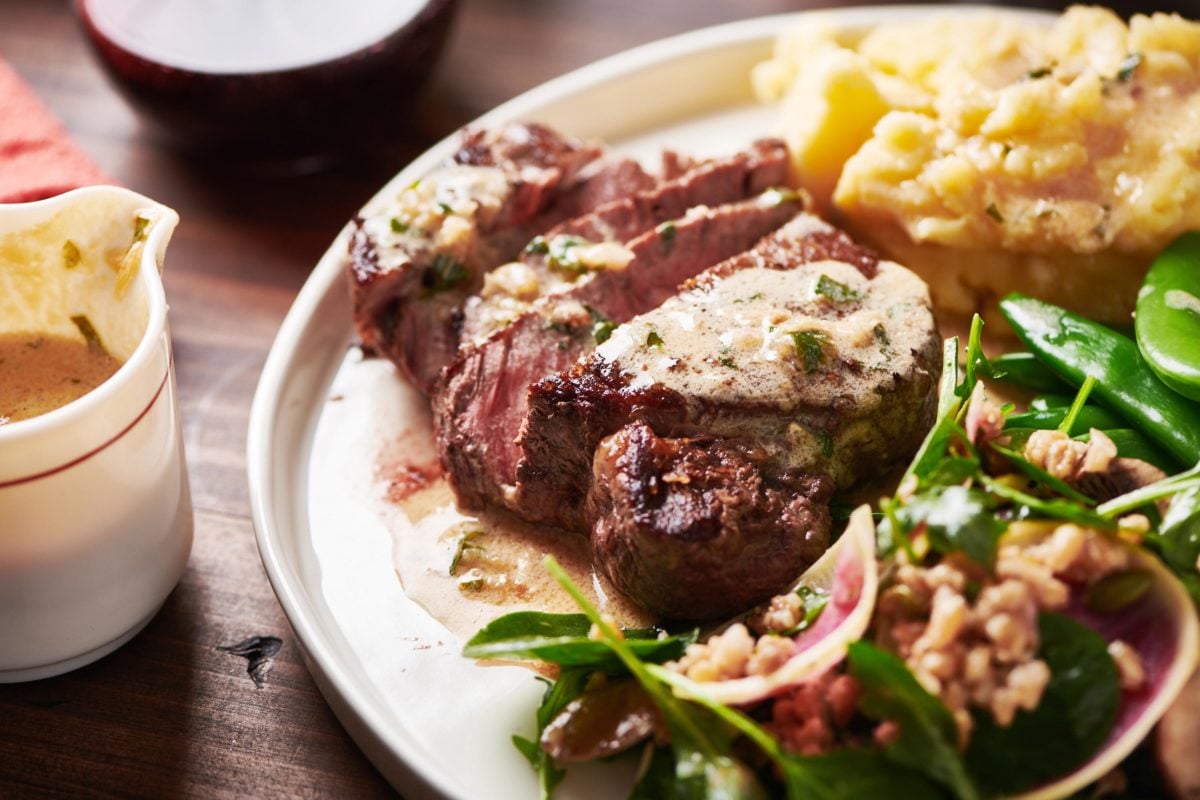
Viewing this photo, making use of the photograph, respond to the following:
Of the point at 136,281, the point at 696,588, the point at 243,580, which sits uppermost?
the point at 136,281

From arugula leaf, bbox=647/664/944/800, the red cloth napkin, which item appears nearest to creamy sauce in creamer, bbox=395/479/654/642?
arugula leaf, bbox=647/664/944/800

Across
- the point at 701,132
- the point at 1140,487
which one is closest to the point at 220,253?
the point at 701,132

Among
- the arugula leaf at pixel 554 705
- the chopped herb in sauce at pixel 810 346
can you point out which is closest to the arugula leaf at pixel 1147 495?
the chopped herb in sauce at pixel 810 346

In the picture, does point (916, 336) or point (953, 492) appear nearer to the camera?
point (953, 492)

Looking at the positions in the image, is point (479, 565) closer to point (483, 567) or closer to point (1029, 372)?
point (483, 567)

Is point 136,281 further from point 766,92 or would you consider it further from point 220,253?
point 766,92
